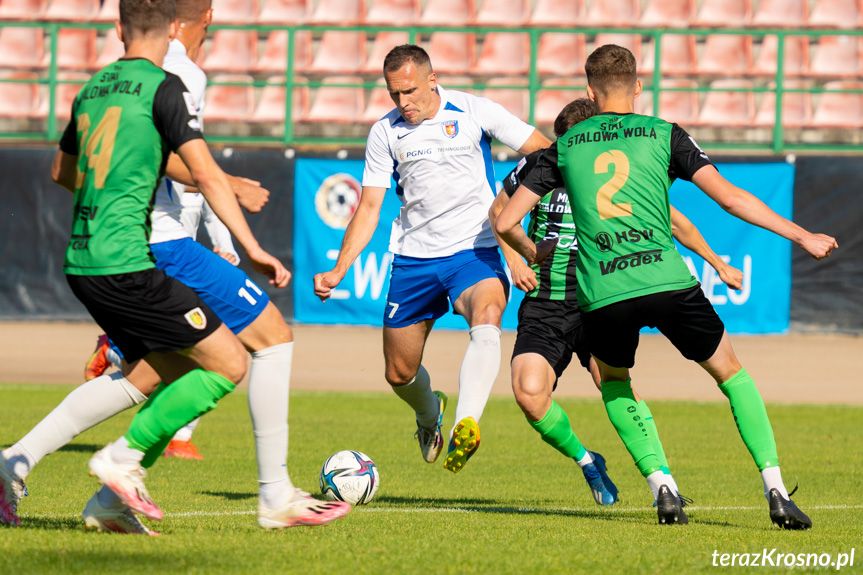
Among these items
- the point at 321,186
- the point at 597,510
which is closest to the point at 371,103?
the point at 321,186

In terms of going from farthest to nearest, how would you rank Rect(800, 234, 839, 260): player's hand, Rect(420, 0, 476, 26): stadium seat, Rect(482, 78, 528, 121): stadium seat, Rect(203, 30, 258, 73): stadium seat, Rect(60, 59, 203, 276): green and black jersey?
Rect(420, 0, 476, 26): stadium seat
Rect(203, 30, 258, 73): stadium seat
Rect(482, 78, 528, 121): stadium seat
Rect(800, 234, 839, 260): player's hand
Rect(60, 59, 203, 276): green and black jersey

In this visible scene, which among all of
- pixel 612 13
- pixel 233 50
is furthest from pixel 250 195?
pixel 612 13

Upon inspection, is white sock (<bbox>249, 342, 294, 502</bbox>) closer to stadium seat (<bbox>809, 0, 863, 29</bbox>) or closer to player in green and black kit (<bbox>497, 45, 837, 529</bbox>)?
player in green and black kit (<bbox>497, 45, 837, 529</bbox>)

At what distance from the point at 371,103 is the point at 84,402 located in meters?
15.7

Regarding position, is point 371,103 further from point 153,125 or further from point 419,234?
point 153,125

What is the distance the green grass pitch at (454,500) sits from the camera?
4109 mm

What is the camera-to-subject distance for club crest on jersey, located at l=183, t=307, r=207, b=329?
173 inches

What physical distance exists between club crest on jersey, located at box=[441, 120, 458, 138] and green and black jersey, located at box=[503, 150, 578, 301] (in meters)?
0.67

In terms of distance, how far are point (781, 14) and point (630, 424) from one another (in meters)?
17.1

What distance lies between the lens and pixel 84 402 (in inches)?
185

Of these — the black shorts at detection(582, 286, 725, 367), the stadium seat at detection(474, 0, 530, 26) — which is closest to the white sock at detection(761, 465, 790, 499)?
the black shorts at detection(582, 286, 725, 367)

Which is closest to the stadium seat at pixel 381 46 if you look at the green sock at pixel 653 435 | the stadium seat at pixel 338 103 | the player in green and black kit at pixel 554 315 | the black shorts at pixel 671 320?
the stadium seat at pixel 338 103

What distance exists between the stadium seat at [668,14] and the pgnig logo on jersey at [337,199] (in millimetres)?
7330

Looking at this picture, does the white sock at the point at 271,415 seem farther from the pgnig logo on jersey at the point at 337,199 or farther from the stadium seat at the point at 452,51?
the stadium seat at the point at 452,51
